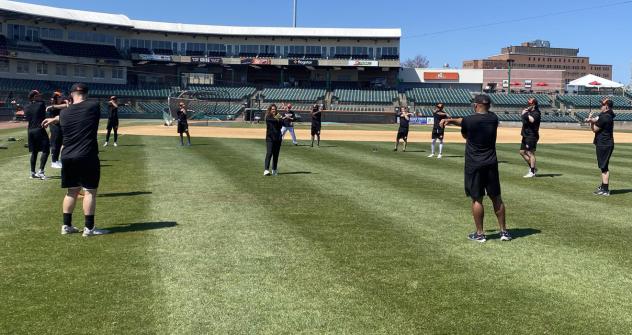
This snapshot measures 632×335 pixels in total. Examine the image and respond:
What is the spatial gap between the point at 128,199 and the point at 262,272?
554cm

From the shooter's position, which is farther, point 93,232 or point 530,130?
point 530,130

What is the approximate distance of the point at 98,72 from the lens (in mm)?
76750

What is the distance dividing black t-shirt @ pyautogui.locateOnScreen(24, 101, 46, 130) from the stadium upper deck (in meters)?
66.9

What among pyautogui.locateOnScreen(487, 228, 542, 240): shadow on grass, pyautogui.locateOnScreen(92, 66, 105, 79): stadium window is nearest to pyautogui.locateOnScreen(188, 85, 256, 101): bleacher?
pyautogui.locateOnScreen(92, 66, 105, 79): stadium window

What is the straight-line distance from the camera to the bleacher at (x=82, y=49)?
72.2m

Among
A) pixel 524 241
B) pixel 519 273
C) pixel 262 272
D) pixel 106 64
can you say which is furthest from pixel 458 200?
pixel 106 64

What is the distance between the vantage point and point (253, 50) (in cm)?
8262

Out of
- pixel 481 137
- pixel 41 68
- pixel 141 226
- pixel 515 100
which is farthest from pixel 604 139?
pixel 41 68

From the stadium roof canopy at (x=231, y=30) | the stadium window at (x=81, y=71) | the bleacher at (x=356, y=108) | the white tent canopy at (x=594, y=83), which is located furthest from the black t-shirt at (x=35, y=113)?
the white tent canopy at (x=594, y=83)

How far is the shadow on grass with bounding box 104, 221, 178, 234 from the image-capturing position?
7840mm

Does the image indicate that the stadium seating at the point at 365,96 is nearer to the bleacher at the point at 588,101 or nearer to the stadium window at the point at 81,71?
the bleacher at the point at 588,101

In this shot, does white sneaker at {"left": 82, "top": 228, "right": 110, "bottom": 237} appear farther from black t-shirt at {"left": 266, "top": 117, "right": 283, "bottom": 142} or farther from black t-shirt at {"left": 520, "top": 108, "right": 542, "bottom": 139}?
black t-shirt at {"left": 520, "top": 108, "right": 542, "bottom": 139}

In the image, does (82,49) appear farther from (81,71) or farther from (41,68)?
(41,68)

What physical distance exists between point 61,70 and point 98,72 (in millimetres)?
5180
